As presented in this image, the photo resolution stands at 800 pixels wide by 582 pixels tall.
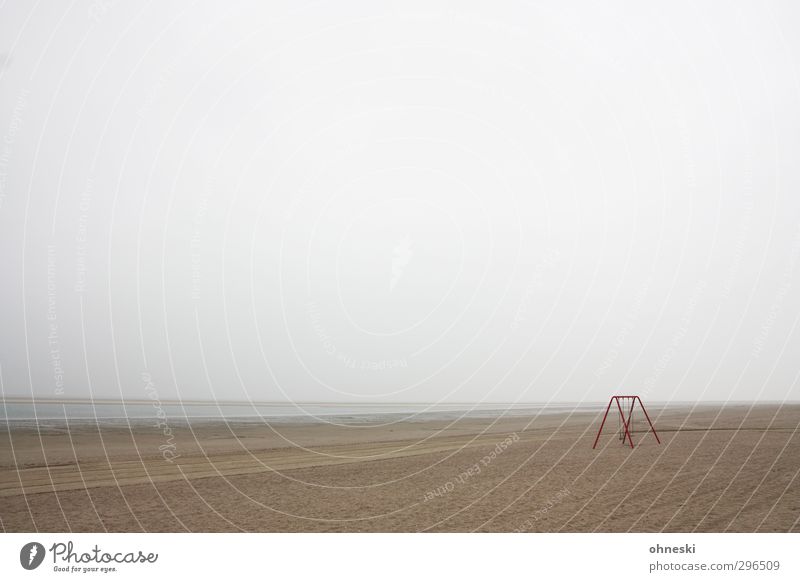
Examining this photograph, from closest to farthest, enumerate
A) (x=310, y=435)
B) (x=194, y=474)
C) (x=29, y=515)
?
(x=29, y=515), (x=194, y=474), (x=310, y=435)

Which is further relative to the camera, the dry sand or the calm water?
the calm water

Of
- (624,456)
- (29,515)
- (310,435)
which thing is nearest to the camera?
(29,515)

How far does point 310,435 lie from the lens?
3397 centimetres

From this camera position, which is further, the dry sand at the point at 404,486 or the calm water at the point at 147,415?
the calm water at the point at 147,415

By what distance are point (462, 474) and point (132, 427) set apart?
2708 centimetres

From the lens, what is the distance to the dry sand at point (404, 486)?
1157 centimetres

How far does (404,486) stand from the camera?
51.4 ft

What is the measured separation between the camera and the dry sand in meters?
11.6

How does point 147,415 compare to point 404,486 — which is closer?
point 404,486
